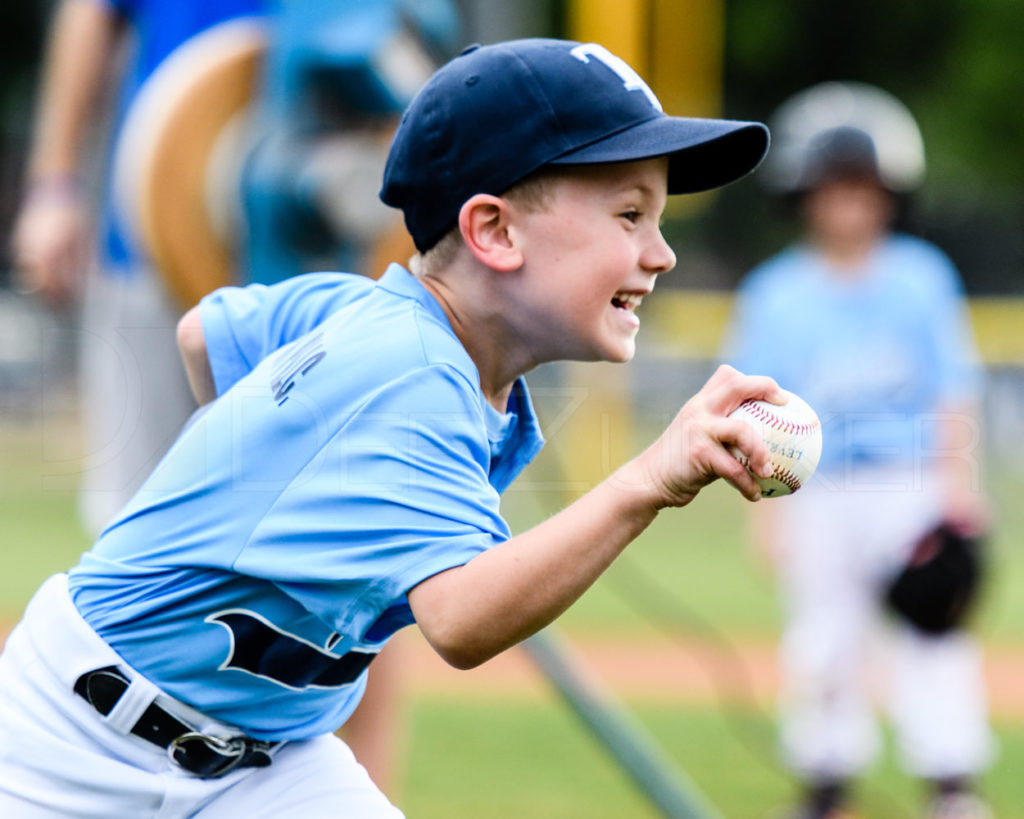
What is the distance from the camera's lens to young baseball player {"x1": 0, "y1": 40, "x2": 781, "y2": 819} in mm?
1557

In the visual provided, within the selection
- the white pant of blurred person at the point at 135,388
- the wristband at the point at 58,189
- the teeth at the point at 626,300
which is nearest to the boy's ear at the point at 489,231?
the teeth at the point at 626,300

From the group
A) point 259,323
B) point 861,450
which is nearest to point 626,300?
point 259,323

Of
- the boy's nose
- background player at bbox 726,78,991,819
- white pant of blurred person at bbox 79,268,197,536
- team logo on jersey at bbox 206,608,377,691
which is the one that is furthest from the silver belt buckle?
background player at bbox 726,78,991,819

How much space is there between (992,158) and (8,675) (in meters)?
20.7

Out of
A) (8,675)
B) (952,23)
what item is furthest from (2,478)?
(952,23)

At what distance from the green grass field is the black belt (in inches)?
76.9

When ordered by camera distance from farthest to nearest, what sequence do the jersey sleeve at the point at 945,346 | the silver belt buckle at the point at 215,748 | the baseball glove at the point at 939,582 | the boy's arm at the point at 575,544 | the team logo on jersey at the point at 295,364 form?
the jersey sleeve at the point at 945,346
the baseball glove at the point at 939,582
the silver belt buckle at the point at 215,748
the team logo on jersey at the point at 295,364
the boy's arm at the point at 575,544

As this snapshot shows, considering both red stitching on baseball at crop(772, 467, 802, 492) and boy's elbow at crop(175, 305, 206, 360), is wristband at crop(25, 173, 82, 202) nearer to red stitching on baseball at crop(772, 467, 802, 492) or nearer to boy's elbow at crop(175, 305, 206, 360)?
boy's elbow at crop(175, 305, 206, 360)

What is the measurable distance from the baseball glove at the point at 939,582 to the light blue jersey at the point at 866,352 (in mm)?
308

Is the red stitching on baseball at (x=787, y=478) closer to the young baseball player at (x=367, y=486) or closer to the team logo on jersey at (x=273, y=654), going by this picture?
the young baseball player at (x=367, y=486)

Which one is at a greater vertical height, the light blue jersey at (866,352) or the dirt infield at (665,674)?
the light blue jersey at (866,352)

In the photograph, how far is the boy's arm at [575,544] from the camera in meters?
1.48

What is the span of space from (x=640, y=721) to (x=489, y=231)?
3644mm

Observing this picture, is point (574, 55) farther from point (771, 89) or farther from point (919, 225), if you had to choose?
point (771, 89)
